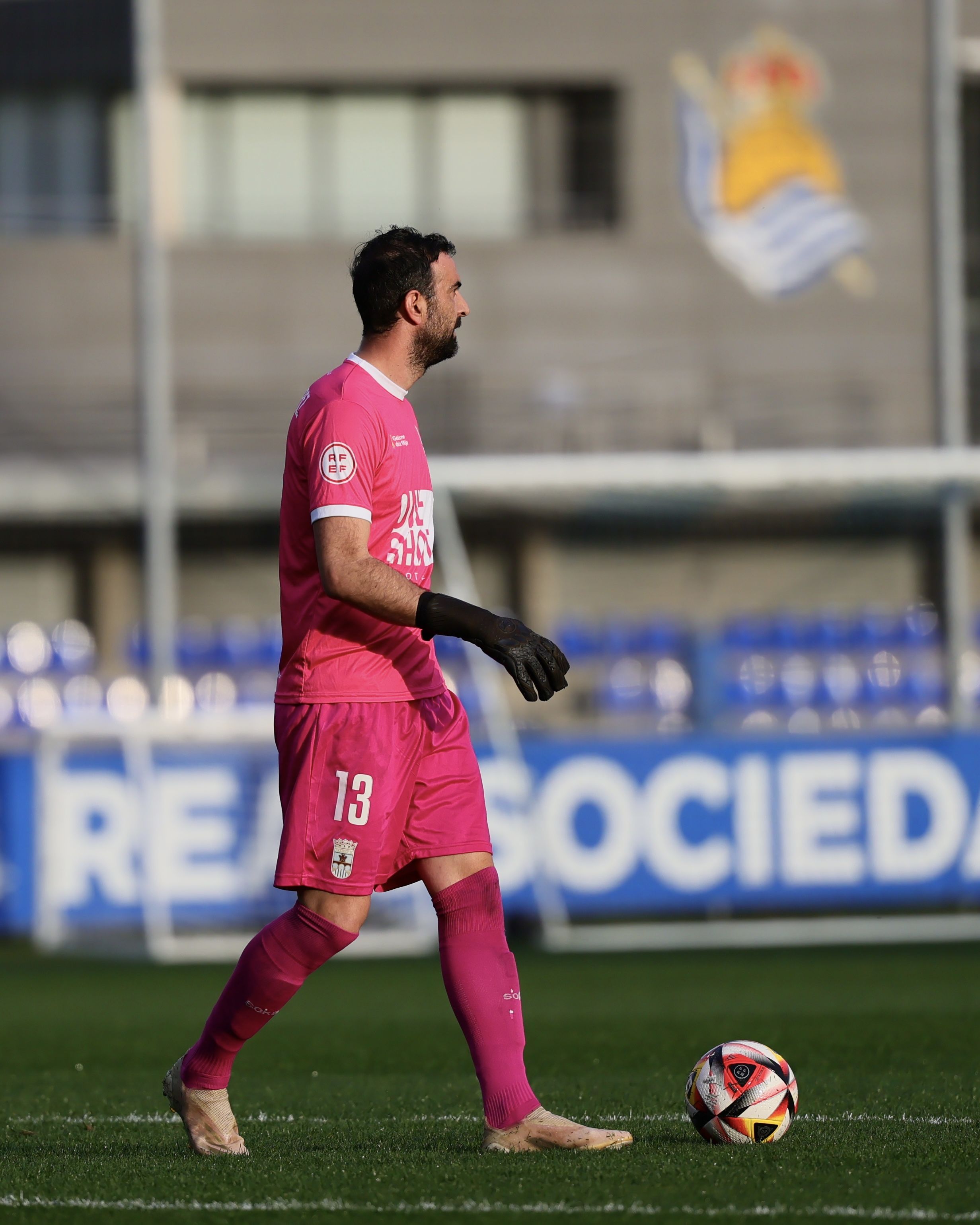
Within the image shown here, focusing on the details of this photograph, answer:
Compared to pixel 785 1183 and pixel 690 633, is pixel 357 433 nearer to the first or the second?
pixel 785 1183

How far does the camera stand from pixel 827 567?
22953mm

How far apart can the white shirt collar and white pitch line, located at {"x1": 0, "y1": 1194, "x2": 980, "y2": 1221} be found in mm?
1800

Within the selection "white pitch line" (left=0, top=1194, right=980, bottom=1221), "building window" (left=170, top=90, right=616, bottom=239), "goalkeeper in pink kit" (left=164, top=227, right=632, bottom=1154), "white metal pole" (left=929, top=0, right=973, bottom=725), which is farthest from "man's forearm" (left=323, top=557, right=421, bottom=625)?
"building window" (left=170, top=90, right=616, bottom=239)

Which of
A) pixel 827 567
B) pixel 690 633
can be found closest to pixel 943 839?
pixel 690 633

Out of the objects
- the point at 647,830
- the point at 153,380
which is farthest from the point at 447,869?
the point at 153,380

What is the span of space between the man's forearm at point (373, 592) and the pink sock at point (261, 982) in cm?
67

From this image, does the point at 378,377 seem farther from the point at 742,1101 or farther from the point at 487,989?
the point at 742,1101

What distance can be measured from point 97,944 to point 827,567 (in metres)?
12.1

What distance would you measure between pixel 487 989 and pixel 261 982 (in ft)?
1.66

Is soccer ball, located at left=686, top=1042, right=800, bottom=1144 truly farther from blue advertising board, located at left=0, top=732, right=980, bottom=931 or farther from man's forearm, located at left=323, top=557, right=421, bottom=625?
blue advertising board, located at left=0, top=732, right=980, bottom=931

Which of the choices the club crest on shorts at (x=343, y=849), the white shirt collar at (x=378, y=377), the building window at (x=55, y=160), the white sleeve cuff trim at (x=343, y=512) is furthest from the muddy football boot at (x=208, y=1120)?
the building window at (x=55, y=160)

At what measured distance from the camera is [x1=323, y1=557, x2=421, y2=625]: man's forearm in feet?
15.1

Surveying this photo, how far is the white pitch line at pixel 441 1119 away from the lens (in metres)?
5.18

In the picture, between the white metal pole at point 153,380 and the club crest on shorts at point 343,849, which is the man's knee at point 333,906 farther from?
the white metal pole at point 153,380
